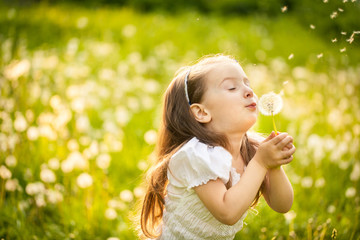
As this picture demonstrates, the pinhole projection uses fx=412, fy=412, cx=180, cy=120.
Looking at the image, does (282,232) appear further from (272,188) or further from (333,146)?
(333,146)

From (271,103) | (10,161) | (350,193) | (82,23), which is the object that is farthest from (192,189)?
(82,23)

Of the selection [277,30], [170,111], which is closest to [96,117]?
[170,111]

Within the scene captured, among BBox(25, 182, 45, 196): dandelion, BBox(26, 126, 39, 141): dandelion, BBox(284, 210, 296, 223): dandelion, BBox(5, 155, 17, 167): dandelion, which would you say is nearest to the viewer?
BBox(284, 210, 296, 223): dandelion

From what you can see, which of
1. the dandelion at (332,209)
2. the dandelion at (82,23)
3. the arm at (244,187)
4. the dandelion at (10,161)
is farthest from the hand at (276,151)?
the dandelion at (82,23)

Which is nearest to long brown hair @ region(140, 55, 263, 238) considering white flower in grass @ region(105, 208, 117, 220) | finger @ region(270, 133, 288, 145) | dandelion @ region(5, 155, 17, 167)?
finger @ region(270, 133, 288, 145)

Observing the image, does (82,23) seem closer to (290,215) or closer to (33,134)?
(33,134)

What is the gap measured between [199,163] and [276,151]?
0.30 meters

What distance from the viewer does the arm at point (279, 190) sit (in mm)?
1724

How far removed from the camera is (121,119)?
3.90 m

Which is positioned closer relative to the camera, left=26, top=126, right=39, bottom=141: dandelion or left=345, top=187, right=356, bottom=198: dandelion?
left=345, top=187, right=356, bottom=198: dandelion

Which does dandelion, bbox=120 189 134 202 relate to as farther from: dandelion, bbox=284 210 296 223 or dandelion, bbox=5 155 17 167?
dandelion, bbox=284 210 296 223

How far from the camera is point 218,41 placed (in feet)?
22.5

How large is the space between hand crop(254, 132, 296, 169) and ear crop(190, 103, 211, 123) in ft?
0.89

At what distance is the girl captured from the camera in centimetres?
160
